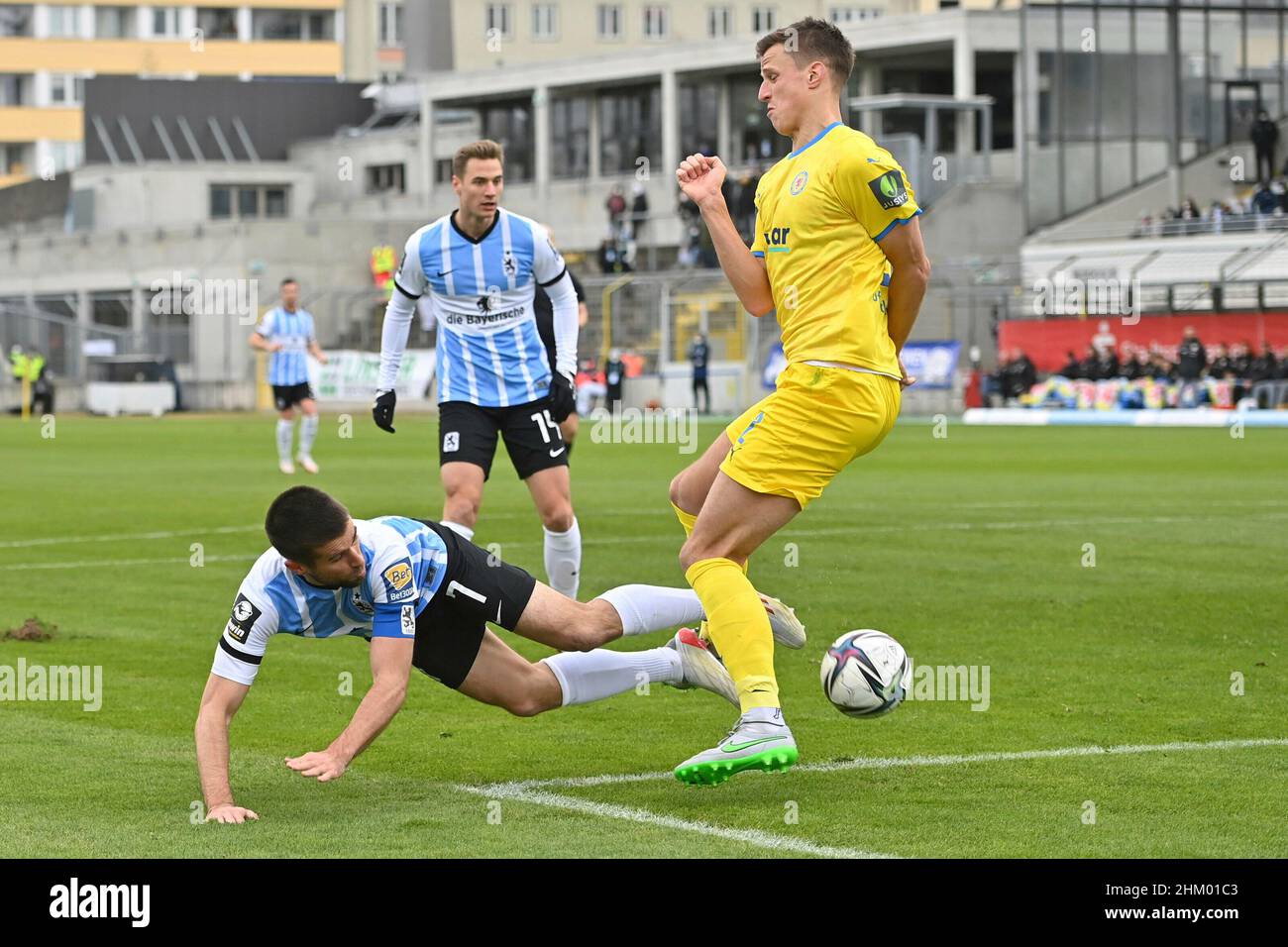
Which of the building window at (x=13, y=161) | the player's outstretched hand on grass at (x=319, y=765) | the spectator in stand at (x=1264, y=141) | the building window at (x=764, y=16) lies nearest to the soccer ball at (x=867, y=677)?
the player's outstretched hand on grass at (x=319, y=765)

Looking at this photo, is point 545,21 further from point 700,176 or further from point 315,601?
point 315,601

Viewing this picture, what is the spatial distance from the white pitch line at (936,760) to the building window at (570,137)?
61645mm

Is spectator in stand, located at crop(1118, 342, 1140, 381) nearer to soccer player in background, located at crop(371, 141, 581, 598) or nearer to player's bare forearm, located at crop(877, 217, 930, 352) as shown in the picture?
soccer player in background, located at crop(371, 141, 581, 598)

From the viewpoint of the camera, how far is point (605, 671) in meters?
7.27

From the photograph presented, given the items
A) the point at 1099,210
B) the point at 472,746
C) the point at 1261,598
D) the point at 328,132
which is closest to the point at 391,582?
the point at 472,746

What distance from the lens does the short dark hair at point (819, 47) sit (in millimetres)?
6867

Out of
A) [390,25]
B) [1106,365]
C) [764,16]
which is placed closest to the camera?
[1106,365]

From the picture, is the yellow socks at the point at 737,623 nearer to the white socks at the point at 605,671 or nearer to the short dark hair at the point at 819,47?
the white socks at the point at 605,671

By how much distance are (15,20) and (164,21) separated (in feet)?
23.9

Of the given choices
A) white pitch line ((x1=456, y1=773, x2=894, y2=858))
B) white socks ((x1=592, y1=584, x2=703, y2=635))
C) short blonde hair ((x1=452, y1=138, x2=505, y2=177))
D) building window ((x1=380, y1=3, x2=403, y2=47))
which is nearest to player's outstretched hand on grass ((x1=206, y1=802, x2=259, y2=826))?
white pitch line ((x1=456, y1=773, x2=894, y2=858))

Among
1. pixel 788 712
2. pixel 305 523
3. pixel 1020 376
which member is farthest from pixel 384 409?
pixel 1020 376

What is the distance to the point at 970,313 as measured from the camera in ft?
149

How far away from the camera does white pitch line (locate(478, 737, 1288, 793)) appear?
6.70 metres
